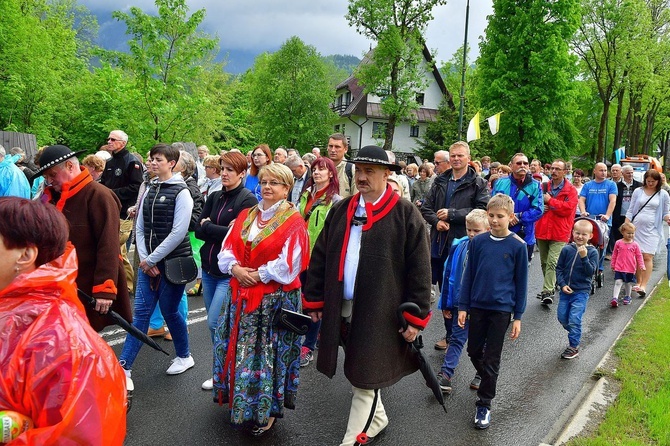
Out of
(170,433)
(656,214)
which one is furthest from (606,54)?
(170,433)

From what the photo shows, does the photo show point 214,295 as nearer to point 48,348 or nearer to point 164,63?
point 48,348

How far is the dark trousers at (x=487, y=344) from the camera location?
423cm

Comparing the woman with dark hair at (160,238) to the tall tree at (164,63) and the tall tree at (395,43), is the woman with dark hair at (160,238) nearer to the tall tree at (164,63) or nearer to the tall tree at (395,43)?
the tall tree at (164,63)

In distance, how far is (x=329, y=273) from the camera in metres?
3.75

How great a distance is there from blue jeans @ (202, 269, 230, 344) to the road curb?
277 cm

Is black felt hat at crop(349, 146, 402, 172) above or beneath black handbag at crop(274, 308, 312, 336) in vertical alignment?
above

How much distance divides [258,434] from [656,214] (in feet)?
26.5

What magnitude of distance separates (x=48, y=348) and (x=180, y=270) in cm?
314

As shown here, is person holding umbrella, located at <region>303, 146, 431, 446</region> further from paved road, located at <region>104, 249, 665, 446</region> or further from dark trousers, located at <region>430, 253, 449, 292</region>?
dark trousers, located at <region>430, 253, 449, 292</region>

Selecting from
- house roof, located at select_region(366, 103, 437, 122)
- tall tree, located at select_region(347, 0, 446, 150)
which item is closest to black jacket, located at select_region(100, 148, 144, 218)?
tall tree, located at select_region(347, 0, 446, 150)

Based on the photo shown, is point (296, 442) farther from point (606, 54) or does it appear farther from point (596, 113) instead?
point (596, 113)

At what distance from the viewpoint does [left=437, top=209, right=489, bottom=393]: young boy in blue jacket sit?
496 centimetres

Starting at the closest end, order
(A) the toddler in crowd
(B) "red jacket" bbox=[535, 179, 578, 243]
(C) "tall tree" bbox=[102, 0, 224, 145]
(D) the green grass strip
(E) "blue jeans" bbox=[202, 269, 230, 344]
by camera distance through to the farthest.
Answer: (D) the green grass strip → (E) "blue jeans" bbox=[202, 269, 230, 344] → (B) "red jacket" bbox=[535, 179, 578, 243] → (A) the toddler in crowd → (C) "tall tree" bbox=[102, 0, 224, 145]

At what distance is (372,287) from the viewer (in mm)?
3572
